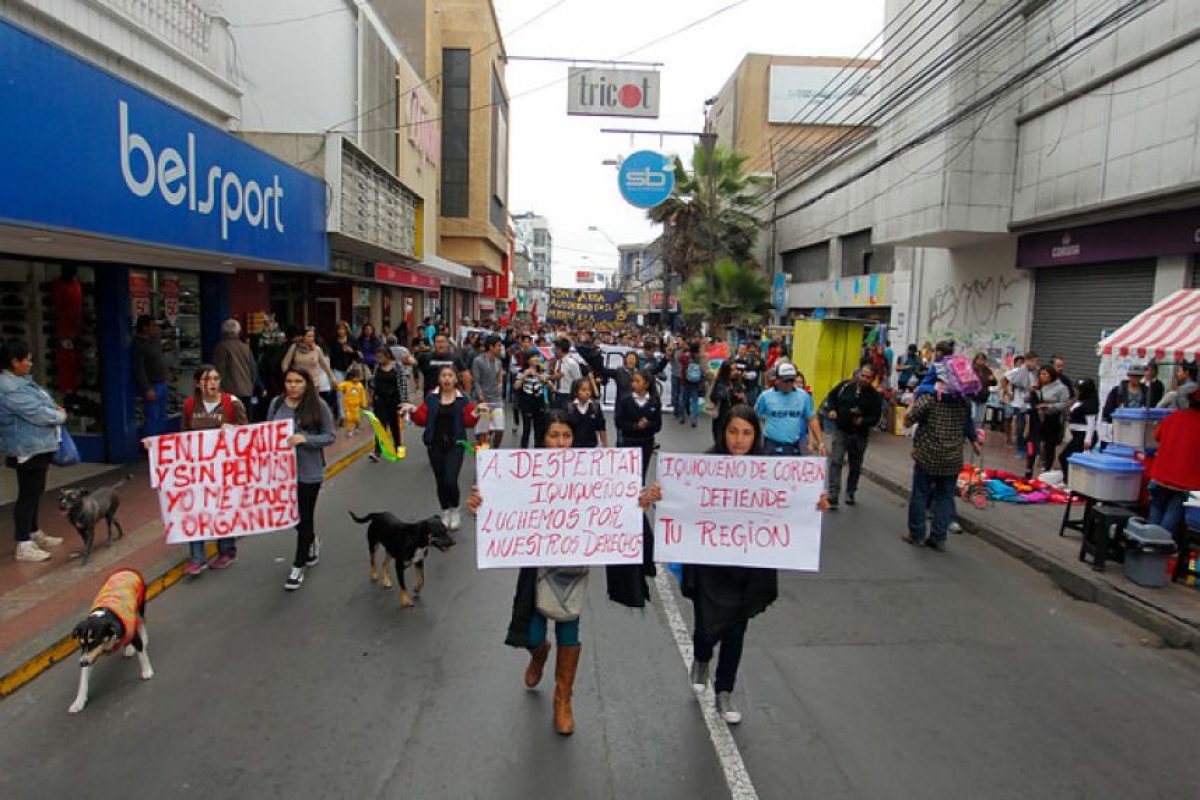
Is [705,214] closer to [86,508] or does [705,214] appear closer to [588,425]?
[588,425]

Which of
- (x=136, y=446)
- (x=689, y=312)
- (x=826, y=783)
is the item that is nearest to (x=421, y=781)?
(x=826, y=783)

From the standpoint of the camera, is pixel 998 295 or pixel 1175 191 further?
pixel 998 295

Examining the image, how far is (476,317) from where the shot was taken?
53281 millimetres

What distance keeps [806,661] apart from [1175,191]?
32.9 ft

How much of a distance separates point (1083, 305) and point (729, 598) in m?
13.1

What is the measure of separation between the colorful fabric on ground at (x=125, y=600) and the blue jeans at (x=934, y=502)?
267 inches

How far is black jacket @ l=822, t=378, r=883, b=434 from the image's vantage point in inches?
366

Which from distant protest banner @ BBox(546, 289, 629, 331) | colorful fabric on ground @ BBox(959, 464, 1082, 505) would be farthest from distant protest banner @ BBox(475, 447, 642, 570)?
distant protest banner @ BBox(546, 289, 629, 331)

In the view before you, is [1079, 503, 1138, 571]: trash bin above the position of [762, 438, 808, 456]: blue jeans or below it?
below

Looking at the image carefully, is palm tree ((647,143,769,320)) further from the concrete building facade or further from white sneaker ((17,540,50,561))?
white sneaker ((17,540,50,561))

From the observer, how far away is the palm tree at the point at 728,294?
96.7 feet

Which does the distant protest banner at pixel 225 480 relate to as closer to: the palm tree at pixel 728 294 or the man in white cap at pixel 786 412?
the man in white cap at pixel 786 412

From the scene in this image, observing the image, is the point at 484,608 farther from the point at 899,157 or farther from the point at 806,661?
the point at 899,157

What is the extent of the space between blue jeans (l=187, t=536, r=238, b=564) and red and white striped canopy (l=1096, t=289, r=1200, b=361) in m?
8.66
